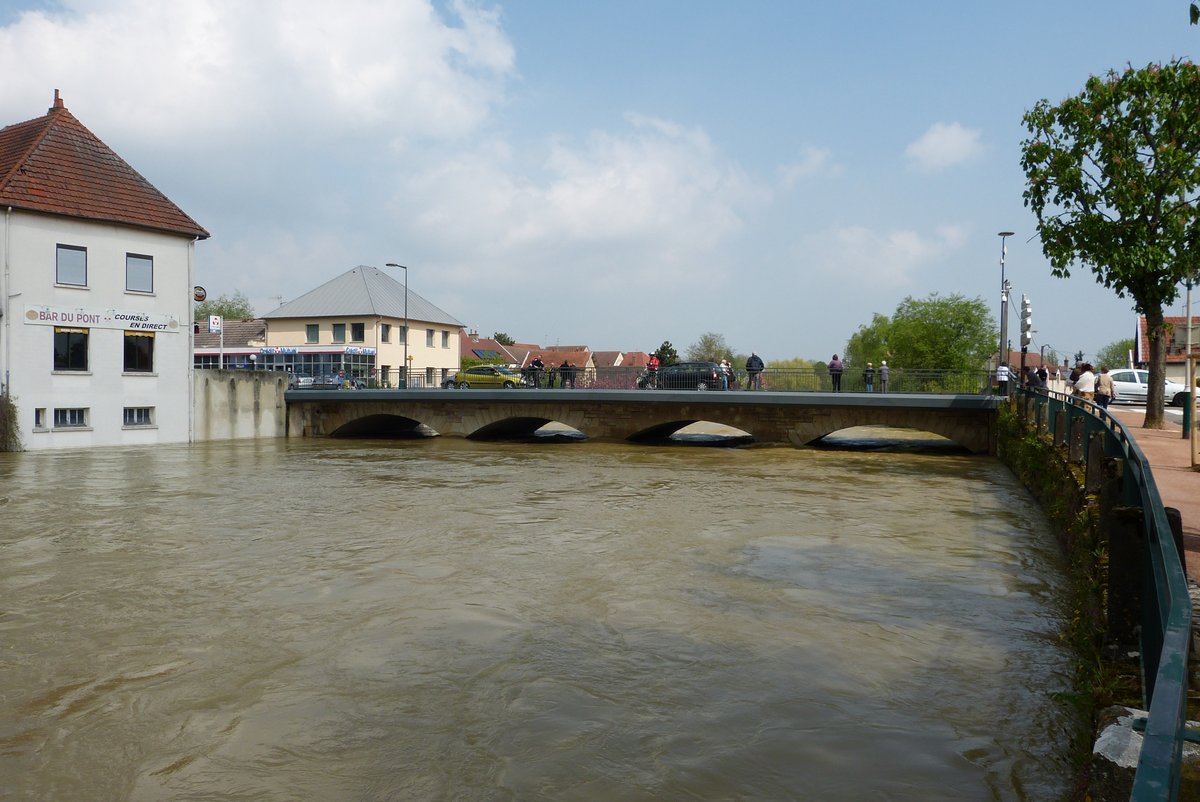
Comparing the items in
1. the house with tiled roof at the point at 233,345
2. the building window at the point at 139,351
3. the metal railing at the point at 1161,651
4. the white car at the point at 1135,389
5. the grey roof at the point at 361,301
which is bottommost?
the metal railing at the point at 1161,651

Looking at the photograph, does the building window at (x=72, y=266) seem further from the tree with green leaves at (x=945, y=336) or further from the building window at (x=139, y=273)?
the tree with green leaves at (x=945, y=336)

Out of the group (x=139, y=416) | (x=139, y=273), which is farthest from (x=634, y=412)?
(x=139, y=273)

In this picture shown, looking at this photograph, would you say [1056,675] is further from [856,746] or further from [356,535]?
[356,535]

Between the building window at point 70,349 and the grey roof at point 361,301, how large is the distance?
34857 mm

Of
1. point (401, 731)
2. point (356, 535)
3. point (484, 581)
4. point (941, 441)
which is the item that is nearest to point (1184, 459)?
point (484, 581)

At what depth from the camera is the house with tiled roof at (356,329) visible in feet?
210

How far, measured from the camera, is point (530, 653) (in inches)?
325

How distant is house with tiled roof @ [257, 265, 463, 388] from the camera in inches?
2517

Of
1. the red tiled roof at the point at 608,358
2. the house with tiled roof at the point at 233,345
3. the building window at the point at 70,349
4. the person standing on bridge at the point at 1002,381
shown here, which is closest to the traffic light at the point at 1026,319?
the person standing on bridge at the point at 1002,381

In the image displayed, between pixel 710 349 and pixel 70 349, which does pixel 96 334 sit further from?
pixel 710 349

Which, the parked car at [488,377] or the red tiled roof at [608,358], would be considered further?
the red tiled roof at [608,358]

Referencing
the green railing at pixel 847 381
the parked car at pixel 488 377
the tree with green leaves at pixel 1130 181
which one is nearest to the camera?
the tree with green leaves at pixel 1130 181

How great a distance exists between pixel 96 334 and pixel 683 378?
19.2m

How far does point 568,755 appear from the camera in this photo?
20.1 ft
